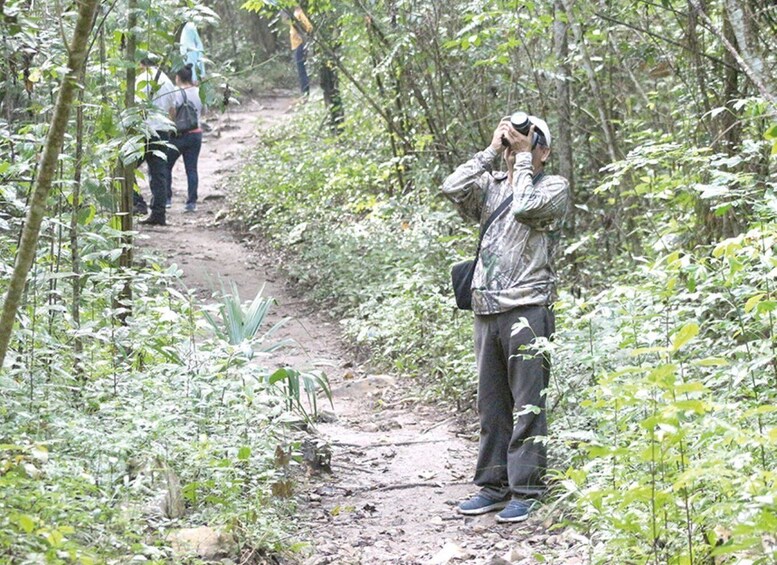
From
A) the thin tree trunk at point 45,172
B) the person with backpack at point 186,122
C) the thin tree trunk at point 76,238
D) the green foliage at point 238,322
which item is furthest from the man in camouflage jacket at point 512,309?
the person with backpack at point 186,122

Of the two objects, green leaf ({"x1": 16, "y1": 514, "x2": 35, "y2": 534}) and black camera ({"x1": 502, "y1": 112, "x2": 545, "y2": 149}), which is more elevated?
black camera ({"x1": 502, "y1": 112, "x2": 545, "y2": 149})

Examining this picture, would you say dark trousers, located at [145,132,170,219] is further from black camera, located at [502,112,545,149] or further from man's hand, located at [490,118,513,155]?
black camera, located at [502,112,545,149]

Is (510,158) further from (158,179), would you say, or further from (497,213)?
(158,179)

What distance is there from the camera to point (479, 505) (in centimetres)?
562

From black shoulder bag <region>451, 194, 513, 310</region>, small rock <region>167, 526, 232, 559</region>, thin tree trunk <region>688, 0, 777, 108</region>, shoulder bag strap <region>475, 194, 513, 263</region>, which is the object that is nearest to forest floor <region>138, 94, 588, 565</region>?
small rock <region>167, 526, 232, 559</region>

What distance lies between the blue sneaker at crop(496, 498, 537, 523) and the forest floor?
0.13ft

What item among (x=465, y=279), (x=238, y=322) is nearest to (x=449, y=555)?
(x=465, y=279)

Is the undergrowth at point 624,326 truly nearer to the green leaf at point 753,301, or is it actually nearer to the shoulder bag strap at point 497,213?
the green leaf at point 753,301

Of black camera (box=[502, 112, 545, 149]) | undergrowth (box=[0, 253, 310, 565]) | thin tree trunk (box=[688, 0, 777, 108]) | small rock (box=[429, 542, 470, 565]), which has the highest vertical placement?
thin tree trunk (box=[688, 0, 777, 108])

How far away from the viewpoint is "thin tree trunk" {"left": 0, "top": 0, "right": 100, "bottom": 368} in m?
3.53

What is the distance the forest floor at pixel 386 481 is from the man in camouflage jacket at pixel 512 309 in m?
0.24

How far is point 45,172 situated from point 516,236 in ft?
8.88

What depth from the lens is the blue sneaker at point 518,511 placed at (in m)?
5.35

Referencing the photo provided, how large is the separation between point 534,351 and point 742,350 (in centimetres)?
112
